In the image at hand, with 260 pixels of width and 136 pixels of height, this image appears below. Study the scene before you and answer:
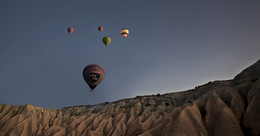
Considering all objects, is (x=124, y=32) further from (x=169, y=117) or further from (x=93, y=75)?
(x=169, y=117)

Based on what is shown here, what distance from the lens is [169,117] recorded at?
53.6 feet

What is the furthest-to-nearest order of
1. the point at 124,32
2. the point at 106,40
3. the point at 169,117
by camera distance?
1. the point at 124,32
2. the point at 106,40
3. the point at 169,117

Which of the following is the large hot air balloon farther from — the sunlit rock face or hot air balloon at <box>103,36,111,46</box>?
hot air balloon at <box>103,36,111,46</box>

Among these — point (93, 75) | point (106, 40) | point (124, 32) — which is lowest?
point (93, 75)

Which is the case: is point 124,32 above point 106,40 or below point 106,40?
above

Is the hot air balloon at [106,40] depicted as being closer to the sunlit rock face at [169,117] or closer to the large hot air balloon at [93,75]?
the large hot air balloon at [93,75]

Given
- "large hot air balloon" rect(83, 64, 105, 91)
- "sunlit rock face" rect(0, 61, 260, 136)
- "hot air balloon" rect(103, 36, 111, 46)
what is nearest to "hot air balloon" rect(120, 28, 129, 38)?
"hot air balloon" rect(103, 36, 111, 46)

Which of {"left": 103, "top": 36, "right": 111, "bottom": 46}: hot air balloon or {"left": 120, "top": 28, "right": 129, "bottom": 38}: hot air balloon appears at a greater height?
{"left": 120, "top": 28, "right": 129, "bottom": 38}: hot air balloon

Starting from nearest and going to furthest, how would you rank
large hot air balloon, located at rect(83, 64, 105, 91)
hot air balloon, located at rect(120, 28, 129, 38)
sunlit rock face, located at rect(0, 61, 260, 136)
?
sunlit rock face, located at rect(0, 61, 260, 136) → large hot air balloon, located at rect(83, 64, 105, 91) → hot air balloon, located at rect(120, 28, 129, 38)

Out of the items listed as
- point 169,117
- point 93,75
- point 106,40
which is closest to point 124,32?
point 106,40

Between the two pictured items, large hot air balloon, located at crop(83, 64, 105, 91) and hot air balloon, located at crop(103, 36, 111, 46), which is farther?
hot air balloon, located at crop(103, 36, 111, 46)

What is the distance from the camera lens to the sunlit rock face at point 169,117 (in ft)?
41.9

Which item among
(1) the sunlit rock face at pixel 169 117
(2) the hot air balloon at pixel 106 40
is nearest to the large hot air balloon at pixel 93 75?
(1) the sunlit rock face at pixel 169 117

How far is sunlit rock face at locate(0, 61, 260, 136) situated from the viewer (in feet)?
41.9
